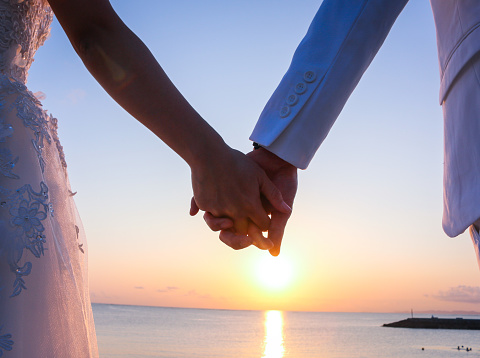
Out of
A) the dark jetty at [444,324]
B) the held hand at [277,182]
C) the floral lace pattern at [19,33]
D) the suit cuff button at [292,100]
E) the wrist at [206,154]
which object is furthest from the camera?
the dark jetty at [444,324]

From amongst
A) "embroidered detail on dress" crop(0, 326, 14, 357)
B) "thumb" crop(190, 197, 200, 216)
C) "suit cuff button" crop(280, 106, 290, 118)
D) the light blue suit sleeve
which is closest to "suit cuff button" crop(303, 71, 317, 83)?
the light blue suit sleeve

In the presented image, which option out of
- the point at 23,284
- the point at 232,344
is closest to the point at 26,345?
the point at 23,284

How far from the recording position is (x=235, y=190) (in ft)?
5.37

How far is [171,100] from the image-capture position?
142 cm

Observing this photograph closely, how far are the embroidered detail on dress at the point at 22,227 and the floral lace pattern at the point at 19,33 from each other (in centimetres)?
45

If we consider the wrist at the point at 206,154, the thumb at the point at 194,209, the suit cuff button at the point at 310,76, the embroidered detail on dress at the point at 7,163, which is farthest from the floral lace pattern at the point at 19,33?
the suit cuff button at the point at 310,76

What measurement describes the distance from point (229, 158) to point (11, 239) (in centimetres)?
81

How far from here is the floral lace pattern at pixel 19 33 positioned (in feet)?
4.31

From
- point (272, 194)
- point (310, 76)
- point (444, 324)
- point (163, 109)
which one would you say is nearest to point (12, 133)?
point (163, 109)

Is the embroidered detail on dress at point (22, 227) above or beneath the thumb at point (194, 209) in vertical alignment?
beneath

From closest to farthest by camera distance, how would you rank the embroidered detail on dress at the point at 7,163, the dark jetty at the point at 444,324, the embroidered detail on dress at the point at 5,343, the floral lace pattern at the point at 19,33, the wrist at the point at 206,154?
the embroidered detail on dress at the point at 5,343, the embroidered detail on dress at the point at 7,163, the floral lace pattern at the point at 19,33, the wrist at the point at 206,154, the dark jetty at the point at 444,324

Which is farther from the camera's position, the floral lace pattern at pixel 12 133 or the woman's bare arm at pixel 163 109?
the woman's bare arm at pixel 163 109

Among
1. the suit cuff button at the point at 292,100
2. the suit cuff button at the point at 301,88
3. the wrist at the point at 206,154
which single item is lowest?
the wrist at the point at 206,154

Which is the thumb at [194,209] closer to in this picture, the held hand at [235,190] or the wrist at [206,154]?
the held hand at [235,190]
